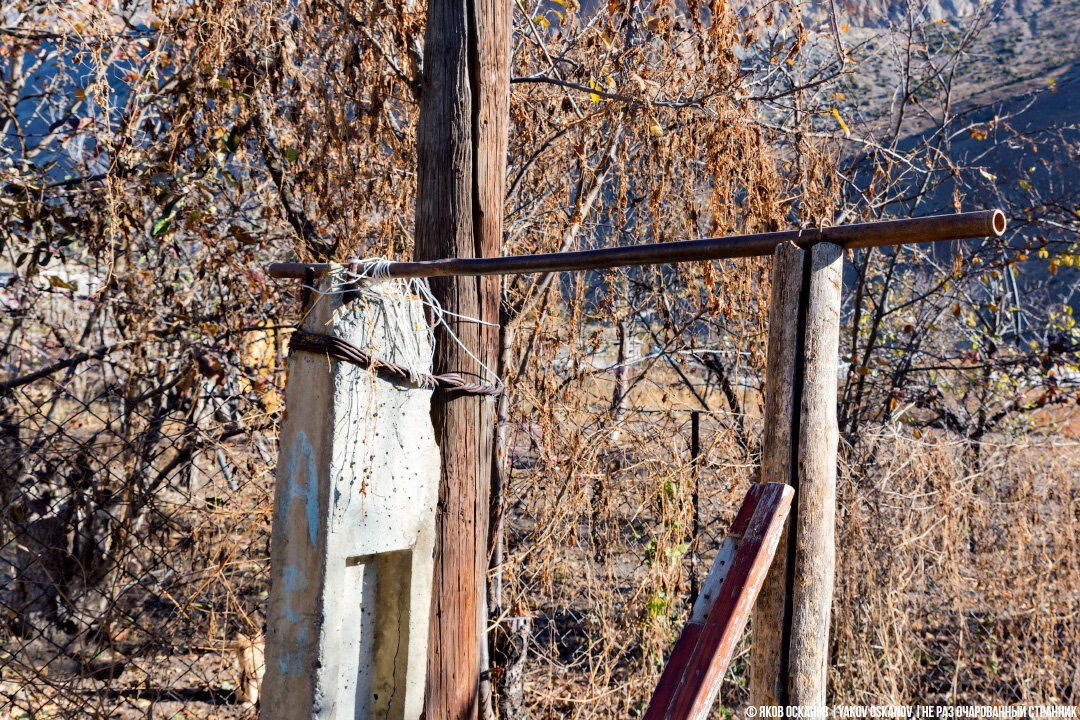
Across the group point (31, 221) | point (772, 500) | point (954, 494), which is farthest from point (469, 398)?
point (954, 494)

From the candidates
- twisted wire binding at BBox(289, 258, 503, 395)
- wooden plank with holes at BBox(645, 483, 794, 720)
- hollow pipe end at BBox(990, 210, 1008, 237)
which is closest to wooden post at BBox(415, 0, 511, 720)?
twisted wire binding at BBox(289, 258, 503, 395)

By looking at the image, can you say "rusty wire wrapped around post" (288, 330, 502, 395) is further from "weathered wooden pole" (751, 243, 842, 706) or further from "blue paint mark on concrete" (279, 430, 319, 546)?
"weathered wooden pole" (751, 243, 842, 706)

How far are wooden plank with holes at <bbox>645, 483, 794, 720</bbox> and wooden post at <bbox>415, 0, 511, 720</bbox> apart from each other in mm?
949

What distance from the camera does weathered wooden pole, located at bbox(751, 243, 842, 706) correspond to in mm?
1535

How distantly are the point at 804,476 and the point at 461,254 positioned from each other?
1.28 m

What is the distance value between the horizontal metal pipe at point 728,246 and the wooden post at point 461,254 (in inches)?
14.4

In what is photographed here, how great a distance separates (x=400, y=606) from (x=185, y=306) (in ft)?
10.1

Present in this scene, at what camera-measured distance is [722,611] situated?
57.1 inches

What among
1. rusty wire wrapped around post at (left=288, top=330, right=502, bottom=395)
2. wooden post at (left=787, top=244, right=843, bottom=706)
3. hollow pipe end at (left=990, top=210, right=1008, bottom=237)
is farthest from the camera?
rusty wire wrapped around post at (left=288, top=330, right=502, bottom=395)

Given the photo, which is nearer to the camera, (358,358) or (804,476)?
(804,476)

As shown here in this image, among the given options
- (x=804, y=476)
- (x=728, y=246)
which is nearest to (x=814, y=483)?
(x=804, y=476)

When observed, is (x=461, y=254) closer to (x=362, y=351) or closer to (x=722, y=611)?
(x=362, y=351)

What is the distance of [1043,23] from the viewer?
2906 cm

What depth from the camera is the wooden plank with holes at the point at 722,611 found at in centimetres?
141
